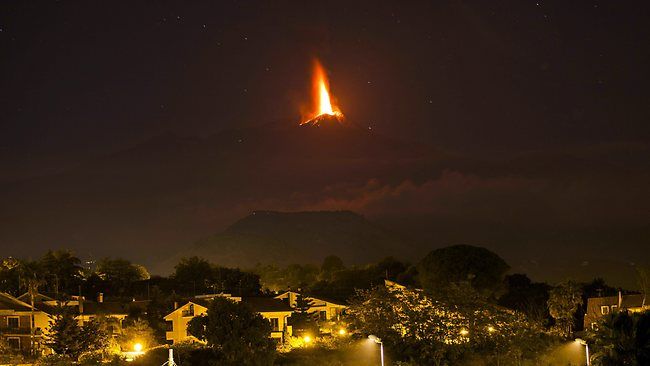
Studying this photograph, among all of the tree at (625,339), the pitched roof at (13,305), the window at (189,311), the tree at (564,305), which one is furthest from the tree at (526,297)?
the pitched roof at (13,305)

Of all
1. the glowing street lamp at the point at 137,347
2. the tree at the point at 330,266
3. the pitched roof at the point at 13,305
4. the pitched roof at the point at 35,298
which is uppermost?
the tree at the point at 330,266

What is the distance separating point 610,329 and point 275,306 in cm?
2462

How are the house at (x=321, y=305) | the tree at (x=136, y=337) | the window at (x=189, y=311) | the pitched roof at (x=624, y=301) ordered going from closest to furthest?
the tree at (x=136, y=337)
the window at (x=189, y=311)
the house at (x=321, y=305)
the pitched roof at (x=624, y=301)

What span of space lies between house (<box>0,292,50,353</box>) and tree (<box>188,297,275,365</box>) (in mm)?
13661

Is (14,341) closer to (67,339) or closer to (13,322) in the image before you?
(13,322)

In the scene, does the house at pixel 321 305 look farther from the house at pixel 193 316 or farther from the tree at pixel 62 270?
the tree at pixel 62 270

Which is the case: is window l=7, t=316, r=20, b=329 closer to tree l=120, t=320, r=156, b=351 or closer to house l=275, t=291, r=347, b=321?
tree l=120, t=320, r=156, b=351

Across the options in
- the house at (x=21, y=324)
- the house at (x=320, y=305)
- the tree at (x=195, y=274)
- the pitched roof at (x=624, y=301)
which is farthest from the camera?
the tree at (x=195, y=274)

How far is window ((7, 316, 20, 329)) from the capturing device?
4575 cm

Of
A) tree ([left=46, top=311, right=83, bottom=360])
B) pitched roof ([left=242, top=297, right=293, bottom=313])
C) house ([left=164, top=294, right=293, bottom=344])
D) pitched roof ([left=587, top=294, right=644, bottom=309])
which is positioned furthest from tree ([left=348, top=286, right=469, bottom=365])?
pitched roof ([left=587, top=294, right=644, bottom=309])

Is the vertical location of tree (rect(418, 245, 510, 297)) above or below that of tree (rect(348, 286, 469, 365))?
above

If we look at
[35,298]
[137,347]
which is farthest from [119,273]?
[137,347]

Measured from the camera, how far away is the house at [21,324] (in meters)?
45.1

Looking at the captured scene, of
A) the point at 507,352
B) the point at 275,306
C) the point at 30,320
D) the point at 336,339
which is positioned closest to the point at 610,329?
the point at 507,352
